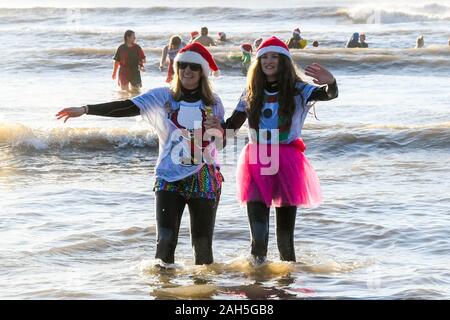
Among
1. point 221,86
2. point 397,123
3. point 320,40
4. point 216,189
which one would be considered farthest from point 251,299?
point 320,40

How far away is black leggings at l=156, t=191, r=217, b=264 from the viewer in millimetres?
7352

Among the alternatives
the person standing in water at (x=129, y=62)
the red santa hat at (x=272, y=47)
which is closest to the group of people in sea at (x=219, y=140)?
the red santa hat at (x=272, y=47)

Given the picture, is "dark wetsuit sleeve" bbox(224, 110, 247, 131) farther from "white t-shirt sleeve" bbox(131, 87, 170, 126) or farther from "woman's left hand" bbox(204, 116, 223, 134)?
"white t-shirt sleeve" bbox(131, 87, 170, 126)

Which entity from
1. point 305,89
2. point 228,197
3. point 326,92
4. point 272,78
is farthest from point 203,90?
point 228,197

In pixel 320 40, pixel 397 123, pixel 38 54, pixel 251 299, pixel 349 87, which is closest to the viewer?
pixel 251 299

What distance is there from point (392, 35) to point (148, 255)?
109 ft

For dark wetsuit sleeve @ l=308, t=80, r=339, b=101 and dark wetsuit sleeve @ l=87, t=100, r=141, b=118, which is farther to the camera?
dark wetsuit sleeve @ l=308, t=80, r=339, b=101

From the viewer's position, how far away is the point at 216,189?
24.4 ft

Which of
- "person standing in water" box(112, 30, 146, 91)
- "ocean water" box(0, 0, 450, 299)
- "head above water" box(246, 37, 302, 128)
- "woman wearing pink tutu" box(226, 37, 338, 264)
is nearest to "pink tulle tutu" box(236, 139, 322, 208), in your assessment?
"woman wearing pink tutu" box(226, 37, 338, 264)

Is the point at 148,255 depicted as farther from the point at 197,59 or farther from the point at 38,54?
the point at 38,54

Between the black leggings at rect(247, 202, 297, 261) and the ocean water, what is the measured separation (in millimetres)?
179

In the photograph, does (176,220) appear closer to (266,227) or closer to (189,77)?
(266,227)

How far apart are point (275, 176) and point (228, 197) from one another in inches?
154

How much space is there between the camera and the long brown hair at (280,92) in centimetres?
750
